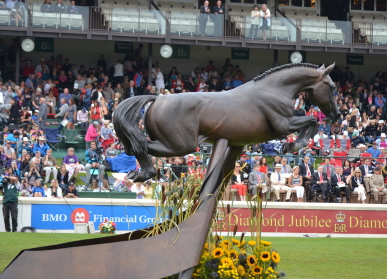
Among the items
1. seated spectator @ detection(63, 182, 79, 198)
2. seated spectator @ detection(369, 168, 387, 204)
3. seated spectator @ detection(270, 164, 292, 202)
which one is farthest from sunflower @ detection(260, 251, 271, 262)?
seated spectator @ detection(369, 168, 387, 204)

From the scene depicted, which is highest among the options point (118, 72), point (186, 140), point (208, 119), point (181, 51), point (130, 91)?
point (181, 51)

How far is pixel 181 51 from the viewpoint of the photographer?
3431cm

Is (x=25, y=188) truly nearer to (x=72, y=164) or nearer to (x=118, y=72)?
(x=72, y=164)

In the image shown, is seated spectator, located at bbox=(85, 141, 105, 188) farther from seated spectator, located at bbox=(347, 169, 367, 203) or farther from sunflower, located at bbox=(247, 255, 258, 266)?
sunflower, located at bbox=(247, 255, 258, 266)

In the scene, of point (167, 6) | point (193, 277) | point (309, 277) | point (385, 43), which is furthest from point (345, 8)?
point (193, 277)

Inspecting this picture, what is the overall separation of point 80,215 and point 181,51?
55.5 ft

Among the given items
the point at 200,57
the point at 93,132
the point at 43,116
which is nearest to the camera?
the point at 93,132

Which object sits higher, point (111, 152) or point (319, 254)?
point (111, 152)

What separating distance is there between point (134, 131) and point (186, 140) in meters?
Answer: 0.58

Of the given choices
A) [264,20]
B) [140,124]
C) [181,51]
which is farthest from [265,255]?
[181,51]

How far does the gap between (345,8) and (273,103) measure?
96.7 ft

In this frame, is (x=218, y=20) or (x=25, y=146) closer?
(x=25, y=146)

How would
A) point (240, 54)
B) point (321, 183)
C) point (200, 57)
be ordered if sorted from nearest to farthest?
point (321, 183) → point (200, 57) → point (240, 54)

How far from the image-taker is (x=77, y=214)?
18.6m
